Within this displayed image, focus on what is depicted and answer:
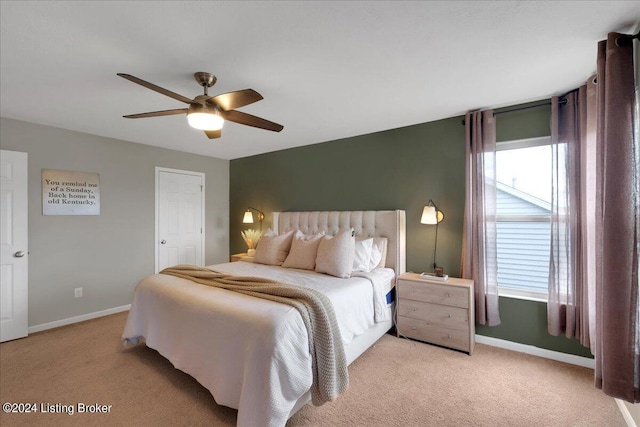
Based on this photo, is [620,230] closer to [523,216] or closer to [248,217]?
[523,216]

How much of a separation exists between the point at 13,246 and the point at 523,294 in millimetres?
5495

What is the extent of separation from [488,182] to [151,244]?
4696mm

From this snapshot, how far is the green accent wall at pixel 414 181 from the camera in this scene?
111 inches

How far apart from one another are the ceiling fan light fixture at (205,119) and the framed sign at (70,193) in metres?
2.63

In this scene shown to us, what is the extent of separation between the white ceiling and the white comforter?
173cm

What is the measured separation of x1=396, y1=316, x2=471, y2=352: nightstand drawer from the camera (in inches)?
110

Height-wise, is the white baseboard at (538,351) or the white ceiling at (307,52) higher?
the white ceiling at (307,52)

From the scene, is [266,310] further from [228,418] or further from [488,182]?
[488,182]

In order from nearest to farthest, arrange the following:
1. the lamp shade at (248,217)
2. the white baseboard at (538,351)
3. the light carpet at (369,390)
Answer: the light carpet at (369,390)
the white baseboard at (538,351)
the lamp shade at (248,217)

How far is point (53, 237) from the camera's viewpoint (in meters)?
3.49

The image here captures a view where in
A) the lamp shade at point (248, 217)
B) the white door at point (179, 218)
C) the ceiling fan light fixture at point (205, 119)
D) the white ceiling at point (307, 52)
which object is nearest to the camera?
the white ceiling at point (307, 52)

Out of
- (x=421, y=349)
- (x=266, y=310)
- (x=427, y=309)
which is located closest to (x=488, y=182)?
(x=427, y=309)

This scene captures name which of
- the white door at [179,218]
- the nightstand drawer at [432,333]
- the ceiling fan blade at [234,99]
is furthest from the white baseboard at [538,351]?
the white door at [179,218]

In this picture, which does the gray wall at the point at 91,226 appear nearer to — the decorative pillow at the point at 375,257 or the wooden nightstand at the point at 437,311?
the decorative pillow at the point at 375,257
